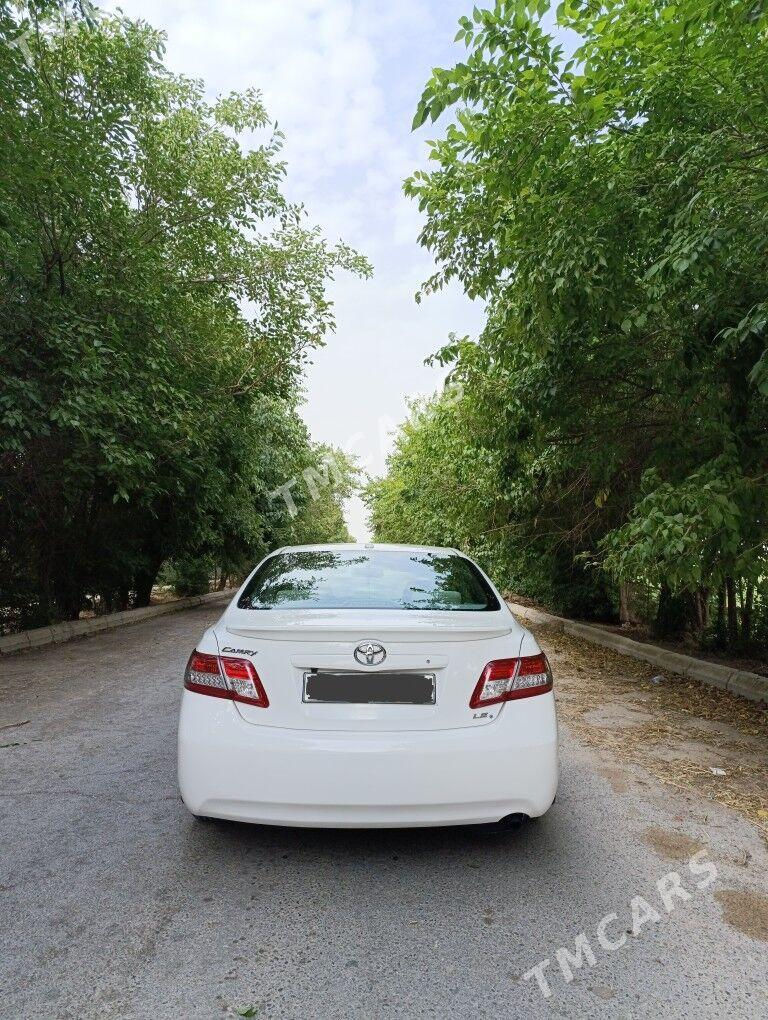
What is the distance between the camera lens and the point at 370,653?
9.73 ft

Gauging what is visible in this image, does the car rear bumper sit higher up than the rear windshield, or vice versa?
the rear windshield

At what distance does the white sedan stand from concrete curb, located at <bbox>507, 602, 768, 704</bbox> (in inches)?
178

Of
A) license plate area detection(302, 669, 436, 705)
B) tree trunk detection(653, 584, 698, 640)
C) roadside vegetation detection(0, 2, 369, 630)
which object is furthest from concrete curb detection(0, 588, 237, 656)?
tree trunk detection(653, 584, 698, 640)

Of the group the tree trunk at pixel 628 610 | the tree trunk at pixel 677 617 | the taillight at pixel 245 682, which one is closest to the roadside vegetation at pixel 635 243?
the taillight at pixel 245 682

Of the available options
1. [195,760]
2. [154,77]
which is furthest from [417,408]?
[195,760]

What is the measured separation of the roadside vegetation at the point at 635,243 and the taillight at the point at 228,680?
283 centimetres

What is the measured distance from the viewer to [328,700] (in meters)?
2.93

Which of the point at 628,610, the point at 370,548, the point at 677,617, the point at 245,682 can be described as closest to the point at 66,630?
the point at 370,548

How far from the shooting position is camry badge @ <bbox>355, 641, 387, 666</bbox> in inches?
116

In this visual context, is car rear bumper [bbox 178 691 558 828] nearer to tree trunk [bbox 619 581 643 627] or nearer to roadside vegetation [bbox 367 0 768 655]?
roadside vegetation [bbox 367 0 768 655]

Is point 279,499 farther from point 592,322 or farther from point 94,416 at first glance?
point 592,322

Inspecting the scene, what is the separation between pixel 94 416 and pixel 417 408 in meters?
33.1

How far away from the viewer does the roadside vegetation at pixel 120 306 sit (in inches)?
302

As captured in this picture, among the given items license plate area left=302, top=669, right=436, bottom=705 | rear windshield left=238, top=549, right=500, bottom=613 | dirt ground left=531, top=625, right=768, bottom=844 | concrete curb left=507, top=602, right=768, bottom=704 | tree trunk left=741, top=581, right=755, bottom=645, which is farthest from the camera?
tree trunk left=741, top=581, right=755, bottom=645
